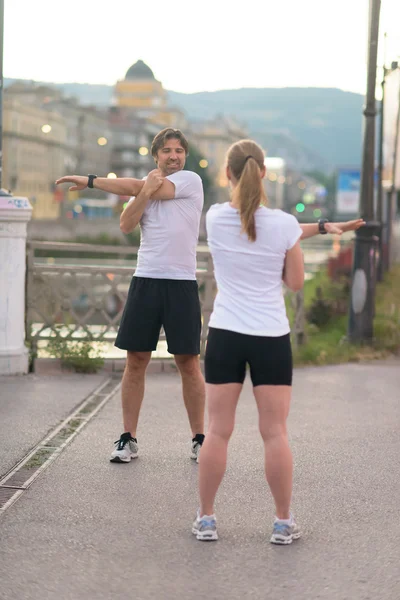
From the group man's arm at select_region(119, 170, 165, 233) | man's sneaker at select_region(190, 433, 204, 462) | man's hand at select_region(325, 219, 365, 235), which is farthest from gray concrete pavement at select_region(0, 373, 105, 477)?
man's hand at select_region(325, 219, 365, 235)

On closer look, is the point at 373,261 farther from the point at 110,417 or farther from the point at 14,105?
the point at 14,105

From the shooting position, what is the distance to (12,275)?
34.1 feet

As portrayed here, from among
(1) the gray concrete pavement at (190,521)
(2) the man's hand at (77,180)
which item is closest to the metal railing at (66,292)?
(1) the gray concrete pavement at (190,521)

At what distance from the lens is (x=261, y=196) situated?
474 centimetres

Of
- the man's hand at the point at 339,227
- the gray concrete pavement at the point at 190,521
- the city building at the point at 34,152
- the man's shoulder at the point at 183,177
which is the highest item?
the city building at the point at 34,152

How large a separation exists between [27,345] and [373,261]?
4.16 metres

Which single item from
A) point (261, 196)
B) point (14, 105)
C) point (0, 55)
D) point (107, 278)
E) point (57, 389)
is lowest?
point (57, 389)

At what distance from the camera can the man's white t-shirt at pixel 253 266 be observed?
187 inches

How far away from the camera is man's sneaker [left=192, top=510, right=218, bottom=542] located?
493cm

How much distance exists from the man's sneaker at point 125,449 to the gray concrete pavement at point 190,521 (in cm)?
8

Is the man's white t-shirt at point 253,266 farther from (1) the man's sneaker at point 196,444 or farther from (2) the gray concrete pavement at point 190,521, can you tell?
(1) the man's sneaker at point 196,444

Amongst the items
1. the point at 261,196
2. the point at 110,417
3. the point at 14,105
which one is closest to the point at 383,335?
the point at 110,417

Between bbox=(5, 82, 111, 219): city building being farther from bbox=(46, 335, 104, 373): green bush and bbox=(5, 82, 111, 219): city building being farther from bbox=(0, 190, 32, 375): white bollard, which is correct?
bbox=(0, 190, 32, 375): white bollard

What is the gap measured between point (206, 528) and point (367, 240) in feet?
27.5
